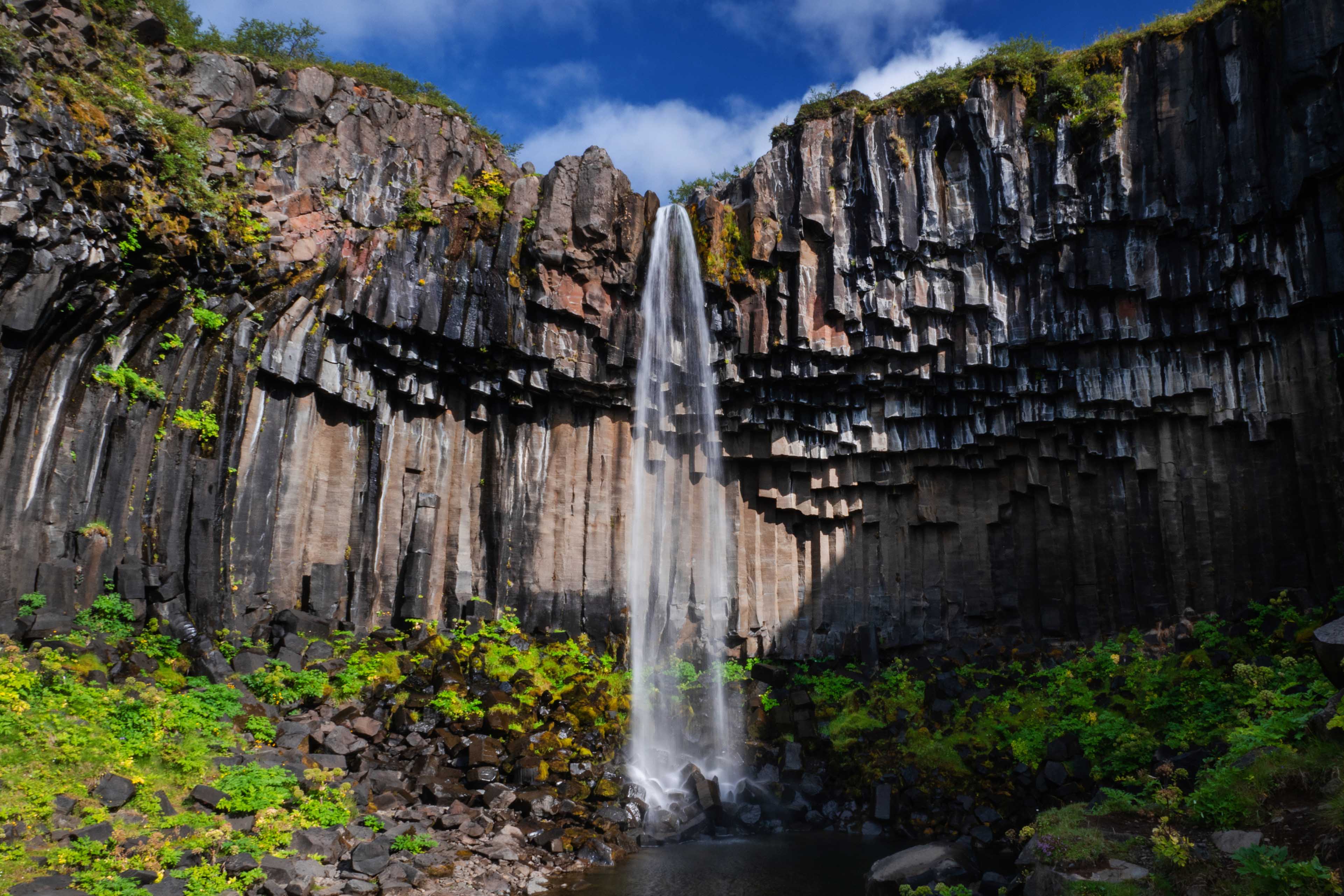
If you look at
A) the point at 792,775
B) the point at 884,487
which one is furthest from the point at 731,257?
the point at 792,775

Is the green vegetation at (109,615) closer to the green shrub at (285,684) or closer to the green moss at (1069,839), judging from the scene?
the green shrub at (285,684)

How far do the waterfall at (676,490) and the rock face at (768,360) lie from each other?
1.48ft

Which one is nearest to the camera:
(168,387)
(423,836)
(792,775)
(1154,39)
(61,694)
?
(61,694)

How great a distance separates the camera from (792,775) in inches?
669

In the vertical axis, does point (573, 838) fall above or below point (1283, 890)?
below

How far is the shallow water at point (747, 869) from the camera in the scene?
11594 mm

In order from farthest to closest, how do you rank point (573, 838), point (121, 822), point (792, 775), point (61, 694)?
1. point (792, 775)
2. point (573, 838)
3. point (61, 694)
4. point (121, 822)

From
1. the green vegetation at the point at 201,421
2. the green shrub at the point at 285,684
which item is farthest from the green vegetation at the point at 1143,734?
the green vegetation at the point at 201,421

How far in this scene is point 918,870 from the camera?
10.2 metres

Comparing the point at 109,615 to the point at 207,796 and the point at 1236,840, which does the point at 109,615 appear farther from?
the point at 1236,840

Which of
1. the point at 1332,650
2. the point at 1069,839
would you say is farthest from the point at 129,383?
the point at 1332,650

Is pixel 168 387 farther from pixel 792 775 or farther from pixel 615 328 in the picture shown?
pixel 792 775

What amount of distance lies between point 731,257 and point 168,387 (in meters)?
12.8

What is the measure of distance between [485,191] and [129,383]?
9.43 m
